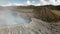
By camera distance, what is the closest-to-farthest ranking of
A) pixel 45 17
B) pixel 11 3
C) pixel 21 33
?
pixel 21 33 → pixel 45 17 → pixel 11 3

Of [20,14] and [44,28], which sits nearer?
[44,28]

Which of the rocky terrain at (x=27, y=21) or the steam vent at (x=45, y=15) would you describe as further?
the steam vent at (x=45, y=15)

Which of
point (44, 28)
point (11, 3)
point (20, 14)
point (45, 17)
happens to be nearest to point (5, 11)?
point (20, 14)

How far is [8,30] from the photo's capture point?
2.92 ft

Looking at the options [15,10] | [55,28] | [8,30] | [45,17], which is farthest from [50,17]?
[8,30]

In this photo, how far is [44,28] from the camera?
3.13ft

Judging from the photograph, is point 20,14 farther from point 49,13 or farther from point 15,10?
point 49,13

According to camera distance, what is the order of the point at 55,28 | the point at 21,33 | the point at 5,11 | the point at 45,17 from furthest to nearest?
the point at 5,11, the point at 45,17, the point at 55,28, the point at 21,33

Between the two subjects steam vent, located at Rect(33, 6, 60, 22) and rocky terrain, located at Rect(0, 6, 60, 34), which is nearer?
rocky terrain, located at Rect(0, 6, 60, 34)

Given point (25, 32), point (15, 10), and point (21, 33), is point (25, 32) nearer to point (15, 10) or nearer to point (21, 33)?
point (21, 33)

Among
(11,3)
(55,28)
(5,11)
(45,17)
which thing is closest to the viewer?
(55,28)

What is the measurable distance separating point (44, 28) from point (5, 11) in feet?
1.79

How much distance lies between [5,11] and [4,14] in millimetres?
57

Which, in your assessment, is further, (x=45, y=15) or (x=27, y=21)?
(x=45, y=15)
